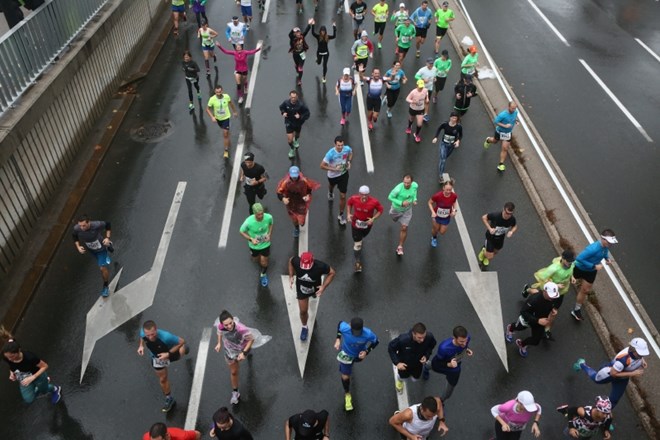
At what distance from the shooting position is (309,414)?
6082 millimetres

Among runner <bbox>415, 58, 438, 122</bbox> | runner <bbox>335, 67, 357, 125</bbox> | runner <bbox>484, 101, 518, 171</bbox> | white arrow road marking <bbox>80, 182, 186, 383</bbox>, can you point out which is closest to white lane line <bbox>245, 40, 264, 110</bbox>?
runner <bbox>335, 67, 357, 125</bbox>

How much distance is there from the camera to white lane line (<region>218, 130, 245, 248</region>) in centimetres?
1087

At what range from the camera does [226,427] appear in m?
5.90

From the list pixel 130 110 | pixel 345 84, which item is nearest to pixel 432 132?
pixel 345 84

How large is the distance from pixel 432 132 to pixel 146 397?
9862 millimetres

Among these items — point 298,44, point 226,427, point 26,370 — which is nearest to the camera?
point 226,427

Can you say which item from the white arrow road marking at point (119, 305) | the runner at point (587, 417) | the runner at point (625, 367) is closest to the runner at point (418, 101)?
the white arrow road marking at point (119, 305)

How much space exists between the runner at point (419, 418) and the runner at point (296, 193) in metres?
4.68

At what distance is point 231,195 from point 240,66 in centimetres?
439

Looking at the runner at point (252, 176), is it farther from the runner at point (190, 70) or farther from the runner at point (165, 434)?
the runner at point (165, 434)

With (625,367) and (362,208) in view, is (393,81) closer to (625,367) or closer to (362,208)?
(362,208)

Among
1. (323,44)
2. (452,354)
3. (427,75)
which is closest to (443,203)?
(452,354)

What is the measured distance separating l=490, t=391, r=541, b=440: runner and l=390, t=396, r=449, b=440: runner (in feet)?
2.52

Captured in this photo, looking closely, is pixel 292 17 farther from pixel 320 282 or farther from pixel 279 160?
pixel 320 282
